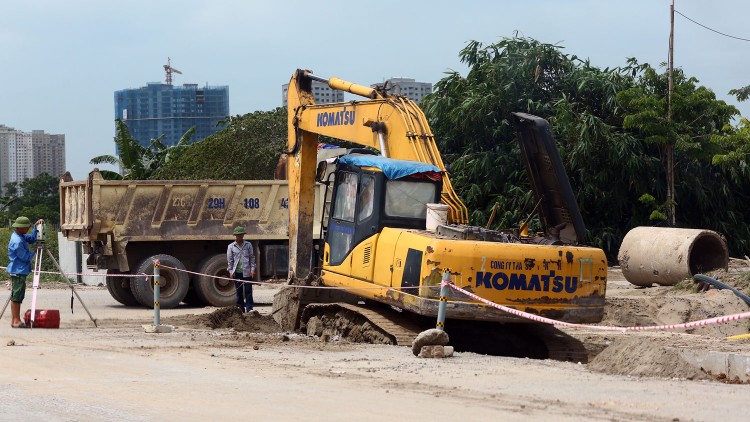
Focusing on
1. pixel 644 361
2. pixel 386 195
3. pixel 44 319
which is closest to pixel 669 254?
pixel 386 195

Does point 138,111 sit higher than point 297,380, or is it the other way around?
point 138,111

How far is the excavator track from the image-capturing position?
14055mm

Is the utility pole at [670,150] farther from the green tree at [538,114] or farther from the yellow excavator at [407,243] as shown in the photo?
the yellow excavator at [407,243]

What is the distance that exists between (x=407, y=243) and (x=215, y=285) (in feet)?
34.1

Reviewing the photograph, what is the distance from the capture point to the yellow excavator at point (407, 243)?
13016mm

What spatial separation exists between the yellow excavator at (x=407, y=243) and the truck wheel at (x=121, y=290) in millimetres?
6827

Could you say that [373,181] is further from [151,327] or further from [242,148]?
[242,148]

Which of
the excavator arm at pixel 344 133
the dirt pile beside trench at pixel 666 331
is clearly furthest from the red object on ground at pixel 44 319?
the dirt pile beside trench at pixel 666 331

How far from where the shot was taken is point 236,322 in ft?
57.2

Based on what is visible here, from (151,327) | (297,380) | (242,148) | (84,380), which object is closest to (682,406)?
(297,380)

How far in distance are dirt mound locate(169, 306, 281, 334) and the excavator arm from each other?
95cm

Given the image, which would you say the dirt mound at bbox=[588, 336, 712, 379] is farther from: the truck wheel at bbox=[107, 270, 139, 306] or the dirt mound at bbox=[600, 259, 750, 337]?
the truck wheel at bbox=[107, 270, 139, 306]

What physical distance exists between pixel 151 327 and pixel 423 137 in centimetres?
492

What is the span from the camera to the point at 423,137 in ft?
50.3
